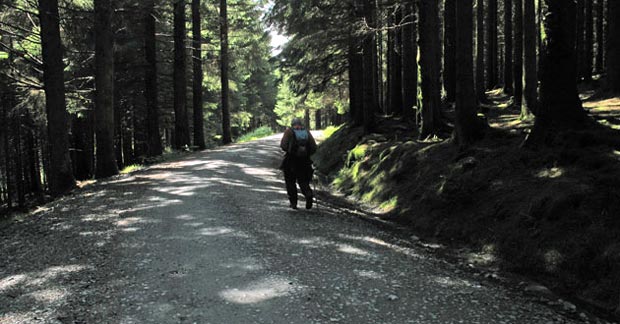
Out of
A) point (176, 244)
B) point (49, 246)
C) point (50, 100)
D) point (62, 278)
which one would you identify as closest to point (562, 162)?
point (176, 244)

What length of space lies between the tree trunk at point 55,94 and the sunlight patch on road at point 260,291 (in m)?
10.2

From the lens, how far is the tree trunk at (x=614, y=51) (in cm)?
1515

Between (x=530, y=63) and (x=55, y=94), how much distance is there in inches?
535

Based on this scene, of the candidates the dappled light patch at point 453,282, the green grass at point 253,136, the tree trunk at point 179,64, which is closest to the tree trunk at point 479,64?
the tree trunk at point 179,64

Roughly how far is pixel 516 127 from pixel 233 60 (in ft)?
71.7

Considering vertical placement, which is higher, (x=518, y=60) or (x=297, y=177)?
(x=518, y=60)

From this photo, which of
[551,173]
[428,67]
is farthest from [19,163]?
[551,173]

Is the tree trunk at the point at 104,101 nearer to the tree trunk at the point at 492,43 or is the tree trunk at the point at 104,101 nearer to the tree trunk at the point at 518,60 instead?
the tree trunk at the point at 518,60

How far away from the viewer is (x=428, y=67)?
13.2 m

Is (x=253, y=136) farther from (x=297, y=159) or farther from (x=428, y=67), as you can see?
(x=297, y=159)

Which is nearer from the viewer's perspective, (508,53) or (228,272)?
(228,272)

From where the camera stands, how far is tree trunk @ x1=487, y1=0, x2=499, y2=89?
24.8 meters

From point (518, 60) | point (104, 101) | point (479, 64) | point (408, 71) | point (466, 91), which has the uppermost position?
point (518, 60)

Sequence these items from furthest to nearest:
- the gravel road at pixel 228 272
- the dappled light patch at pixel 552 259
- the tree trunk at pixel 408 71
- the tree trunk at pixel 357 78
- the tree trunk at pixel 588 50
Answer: the tree trunk at pixel 588 50 < the tree trunk at pixel 357 78 < the tree trunk at pixel 408 71 < the dappled light patch at pixel 552 259 < the gravel road at pixel 228 272
